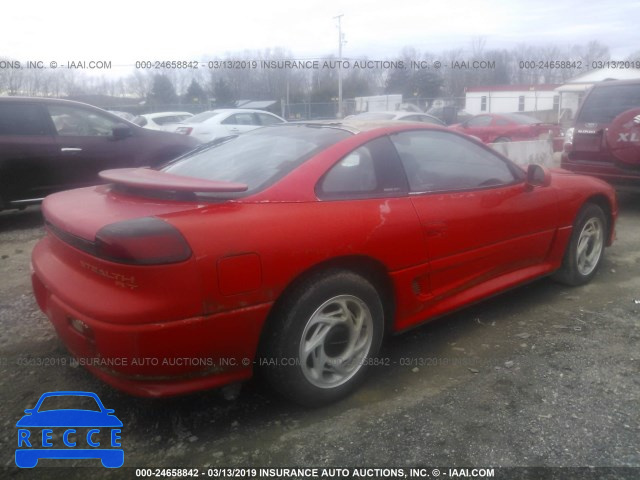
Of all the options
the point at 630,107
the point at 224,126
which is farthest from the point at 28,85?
the point at 630,107

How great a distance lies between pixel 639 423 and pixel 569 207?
1821mm

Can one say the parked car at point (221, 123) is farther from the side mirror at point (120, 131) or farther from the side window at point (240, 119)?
the side mirror at point (120, 131)

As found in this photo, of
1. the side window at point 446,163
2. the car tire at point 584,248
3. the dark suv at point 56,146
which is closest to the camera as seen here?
the side window at point 446,163

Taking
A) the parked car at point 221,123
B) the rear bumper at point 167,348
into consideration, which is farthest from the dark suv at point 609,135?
the parked car at point 221,123

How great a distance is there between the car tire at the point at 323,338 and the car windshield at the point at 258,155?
560mm

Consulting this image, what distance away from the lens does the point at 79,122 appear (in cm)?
636

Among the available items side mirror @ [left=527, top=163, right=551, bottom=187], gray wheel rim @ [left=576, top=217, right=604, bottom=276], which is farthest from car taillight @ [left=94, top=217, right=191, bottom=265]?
gray wheel rim @ [left=576, top=217, right=604, bottom=276]

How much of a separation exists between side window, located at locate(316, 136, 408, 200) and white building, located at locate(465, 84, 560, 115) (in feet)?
144

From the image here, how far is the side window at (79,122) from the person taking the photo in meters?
6.17

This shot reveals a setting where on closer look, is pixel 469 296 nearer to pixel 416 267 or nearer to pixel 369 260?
pixel 416 267

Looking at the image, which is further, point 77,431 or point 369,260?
point 369,260

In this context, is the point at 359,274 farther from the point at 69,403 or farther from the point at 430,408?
the point at 69,403

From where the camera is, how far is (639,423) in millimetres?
2365

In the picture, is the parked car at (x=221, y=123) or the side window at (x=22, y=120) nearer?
the side window at (x=22, y=120)
